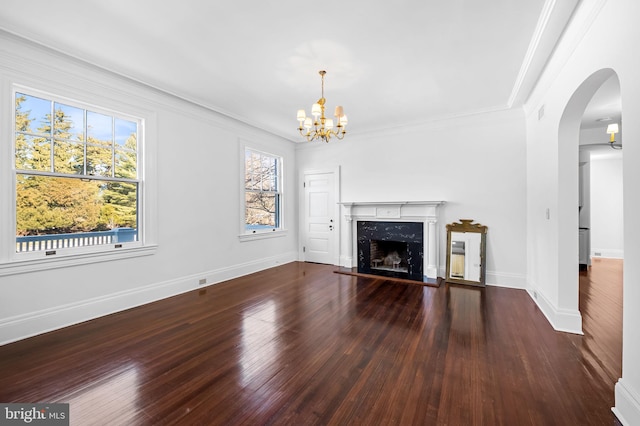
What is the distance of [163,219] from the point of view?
3.88m

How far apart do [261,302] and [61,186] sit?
257cm

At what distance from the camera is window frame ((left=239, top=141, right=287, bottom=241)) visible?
509 cm

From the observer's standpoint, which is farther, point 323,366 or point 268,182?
point 268,182

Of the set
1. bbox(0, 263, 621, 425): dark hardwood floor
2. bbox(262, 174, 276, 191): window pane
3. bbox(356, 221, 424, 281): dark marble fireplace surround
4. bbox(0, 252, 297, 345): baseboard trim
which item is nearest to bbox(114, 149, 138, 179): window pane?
bbox(0, 252, 297, 345): baseboard trim

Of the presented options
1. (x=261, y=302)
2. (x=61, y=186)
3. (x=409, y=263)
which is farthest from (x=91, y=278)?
(x=409, y=263)

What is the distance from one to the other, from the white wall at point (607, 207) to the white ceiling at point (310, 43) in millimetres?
5063

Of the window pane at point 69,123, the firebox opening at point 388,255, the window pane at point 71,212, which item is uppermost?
the window pane at point 69,123

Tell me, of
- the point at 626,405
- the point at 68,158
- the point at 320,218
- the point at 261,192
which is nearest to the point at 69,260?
the point at 68,158

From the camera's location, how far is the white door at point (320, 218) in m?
6.04

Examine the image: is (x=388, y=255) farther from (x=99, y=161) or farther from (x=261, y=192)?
(x=99, y=161)

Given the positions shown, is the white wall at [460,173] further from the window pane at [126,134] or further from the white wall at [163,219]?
the window pane at [126,134]

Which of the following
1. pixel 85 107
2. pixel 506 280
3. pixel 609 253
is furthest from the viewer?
pixel 609 253

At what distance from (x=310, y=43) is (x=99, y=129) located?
105 inches

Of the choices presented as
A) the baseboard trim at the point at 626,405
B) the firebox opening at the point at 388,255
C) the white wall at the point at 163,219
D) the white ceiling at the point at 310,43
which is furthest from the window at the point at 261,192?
the baseboard trim at the point at 626,405
